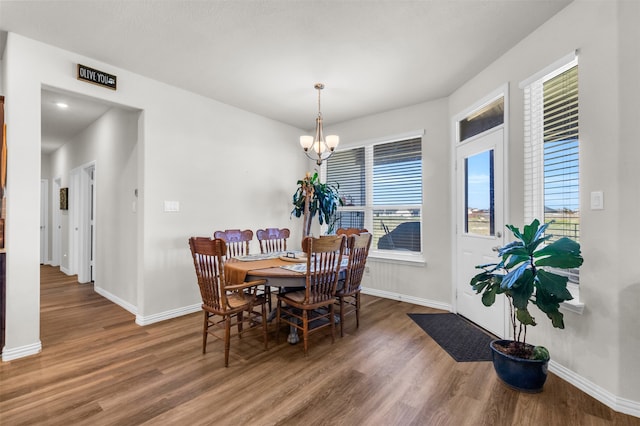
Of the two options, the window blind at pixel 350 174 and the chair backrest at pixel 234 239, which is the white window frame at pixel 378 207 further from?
the chair backrest at pixel 234 239

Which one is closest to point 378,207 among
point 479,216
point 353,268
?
point 479,216

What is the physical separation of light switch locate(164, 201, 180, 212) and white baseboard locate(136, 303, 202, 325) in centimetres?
117

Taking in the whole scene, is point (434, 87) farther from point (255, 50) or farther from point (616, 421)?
point (616, 421)

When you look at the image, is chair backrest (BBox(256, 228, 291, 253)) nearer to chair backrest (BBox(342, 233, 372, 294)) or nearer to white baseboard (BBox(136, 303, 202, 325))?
white baseboard (BBox(136, 303, 202, 325))

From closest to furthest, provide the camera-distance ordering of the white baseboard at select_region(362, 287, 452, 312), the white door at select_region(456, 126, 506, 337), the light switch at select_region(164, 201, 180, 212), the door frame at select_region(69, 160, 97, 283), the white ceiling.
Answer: the white ceiling < the white door at select_region(456, 126, 506, 337) < the light switch at select_region(164, 201, 180, 212) < the white baseboard at select_region(362, 287, 452, 312) < the door frame at select_region(69, 160, 97, 283)

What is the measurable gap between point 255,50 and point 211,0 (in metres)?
0.65

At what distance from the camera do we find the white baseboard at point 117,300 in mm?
3643

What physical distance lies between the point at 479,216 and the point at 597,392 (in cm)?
171

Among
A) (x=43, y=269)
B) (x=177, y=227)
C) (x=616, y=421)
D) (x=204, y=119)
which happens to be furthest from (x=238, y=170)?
(x=43, y=269)

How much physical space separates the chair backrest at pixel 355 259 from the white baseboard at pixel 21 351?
2.72 metres

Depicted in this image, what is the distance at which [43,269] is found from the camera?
20.7ft

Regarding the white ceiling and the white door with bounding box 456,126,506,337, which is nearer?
the white ceiling

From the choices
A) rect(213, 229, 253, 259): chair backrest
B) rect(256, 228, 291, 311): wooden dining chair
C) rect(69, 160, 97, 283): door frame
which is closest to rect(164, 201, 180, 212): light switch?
rect(213, 229, 253, 259): chair backrest

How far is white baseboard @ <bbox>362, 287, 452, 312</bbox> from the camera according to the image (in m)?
3.81
